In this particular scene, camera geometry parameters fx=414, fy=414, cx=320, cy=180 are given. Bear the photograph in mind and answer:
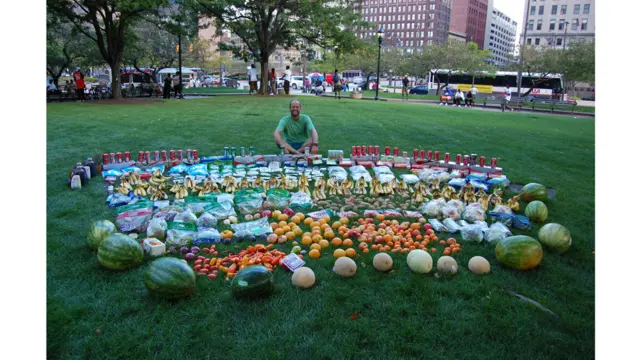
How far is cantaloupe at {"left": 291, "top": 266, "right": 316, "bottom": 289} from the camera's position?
4.05 m

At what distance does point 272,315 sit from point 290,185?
3.77 metres

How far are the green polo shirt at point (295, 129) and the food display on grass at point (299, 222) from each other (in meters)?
0.81

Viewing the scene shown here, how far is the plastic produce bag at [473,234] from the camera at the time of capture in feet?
17.0

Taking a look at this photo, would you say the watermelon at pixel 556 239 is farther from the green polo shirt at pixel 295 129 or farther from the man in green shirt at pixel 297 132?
the green polo shirt at pixel 295 129

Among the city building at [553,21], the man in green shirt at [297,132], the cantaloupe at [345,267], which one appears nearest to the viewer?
the cantaloupe at [345,267]

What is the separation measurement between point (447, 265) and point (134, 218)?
3985mm

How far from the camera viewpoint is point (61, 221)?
556 centimetres

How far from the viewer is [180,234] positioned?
5035 millimetres

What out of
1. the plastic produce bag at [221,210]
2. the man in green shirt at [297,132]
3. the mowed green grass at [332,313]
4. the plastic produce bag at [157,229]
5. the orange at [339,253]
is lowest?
the mowed green grass at [332,313]

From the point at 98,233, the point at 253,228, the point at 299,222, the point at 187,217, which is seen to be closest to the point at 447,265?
the point at 299,222

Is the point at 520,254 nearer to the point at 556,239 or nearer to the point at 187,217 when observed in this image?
the point at 556,239

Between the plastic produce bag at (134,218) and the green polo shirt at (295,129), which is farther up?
the green polo shirt at (295,129)

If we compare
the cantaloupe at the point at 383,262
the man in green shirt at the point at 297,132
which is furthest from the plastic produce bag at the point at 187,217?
the man in green shirt at the point at 297,132

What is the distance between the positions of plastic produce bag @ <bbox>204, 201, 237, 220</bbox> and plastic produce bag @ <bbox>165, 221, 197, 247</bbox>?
55 centimetres
